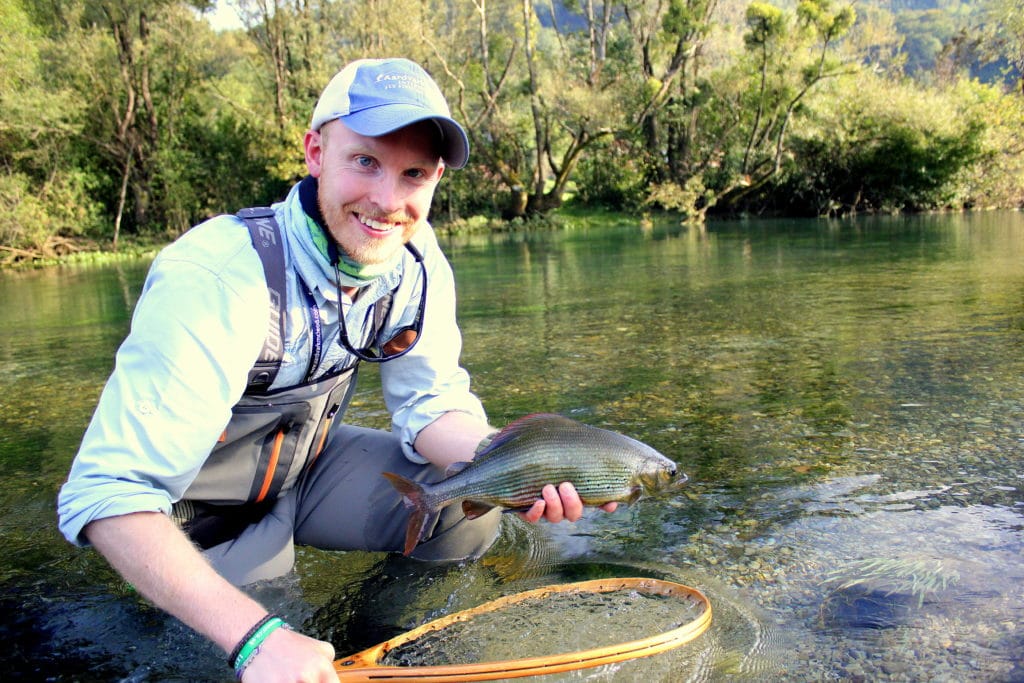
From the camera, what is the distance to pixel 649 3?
43.6 m

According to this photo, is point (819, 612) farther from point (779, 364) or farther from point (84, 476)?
point (779, 364)

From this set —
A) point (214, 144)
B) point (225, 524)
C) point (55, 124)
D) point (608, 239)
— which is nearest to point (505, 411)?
point (225, 524)

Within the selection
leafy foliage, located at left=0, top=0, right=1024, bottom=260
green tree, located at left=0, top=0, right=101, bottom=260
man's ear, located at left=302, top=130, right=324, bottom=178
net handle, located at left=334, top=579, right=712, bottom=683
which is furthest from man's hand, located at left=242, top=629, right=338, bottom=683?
leafy foliage, located at left=0, top=0, right=1024, bottom=260

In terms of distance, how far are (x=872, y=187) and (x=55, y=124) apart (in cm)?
3812

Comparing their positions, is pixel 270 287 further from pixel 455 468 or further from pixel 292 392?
pixel 455 468

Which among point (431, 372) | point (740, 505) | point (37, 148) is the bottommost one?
point (740, 505)

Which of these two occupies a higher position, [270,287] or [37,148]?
[37,148]

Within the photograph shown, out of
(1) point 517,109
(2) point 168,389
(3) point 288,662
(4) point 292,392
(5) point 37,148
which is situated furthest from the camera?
(1) point 517,109

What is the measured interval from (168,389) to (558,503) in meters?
1.50

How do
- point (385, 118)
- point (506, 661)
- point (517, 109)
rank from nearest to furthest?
point (506, 661)
point (385, 118)
point (517, 109)

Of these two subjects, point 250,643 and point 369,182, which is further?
point 369,182

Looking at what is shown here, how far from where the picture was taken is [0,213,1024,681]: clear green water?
3240mm

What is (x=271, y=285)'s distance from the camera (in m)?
3.01

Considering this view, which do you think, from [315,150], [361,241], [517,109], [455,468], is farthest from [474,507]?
[517,109]
